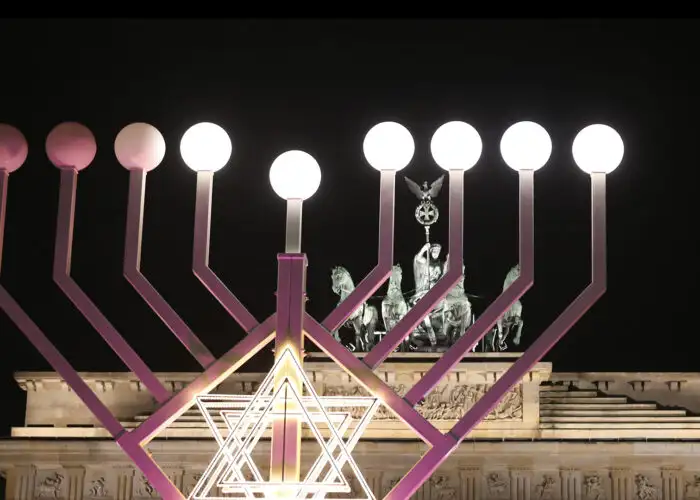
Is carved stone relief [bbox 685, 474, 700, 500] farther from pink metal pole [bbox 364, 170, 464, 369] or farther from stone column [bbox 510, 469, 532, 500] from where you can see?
pink metal pole [bbox 364, 170, 464, 369]

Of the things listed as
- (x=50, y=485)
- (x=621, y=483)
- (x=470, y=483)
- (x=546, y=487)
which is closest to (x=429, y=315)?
(x=470, y=483)

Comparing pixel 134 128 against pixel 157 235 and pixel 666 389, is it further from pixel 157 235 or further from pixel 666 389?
pixel 666 389

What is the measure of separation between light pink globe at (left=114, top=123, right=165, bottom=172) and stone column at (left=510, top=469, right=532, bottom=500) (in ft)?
20.7

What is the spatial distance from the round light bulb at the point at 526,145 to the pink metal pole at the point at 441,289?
0.22 m

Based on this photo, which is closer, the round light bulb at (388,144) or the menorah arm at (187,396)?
the menorah arm at (187,396)

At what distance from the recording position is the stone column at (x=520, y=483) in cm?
1065

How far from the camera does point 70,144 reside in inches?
207

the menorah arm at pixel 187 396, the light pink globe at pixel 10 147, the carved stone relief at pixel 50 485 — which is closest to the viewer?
the menorah arm at pixel 187 396

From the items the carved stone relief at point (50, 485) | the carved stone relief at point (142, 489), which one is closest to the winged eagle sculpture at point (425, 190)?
the carved stone relief at point (142, 489)

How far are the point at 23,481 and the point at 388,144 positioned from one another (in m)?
6.99

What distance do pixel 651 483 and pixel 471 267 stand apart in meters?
3.18

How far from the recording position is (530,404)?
11.1 meters

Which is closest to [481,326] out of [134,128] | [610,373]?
[134,128]

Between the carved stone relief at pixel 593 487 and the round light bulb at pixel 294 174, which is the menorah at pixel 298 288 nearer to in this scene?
the round light bulb at pixel 294 174
